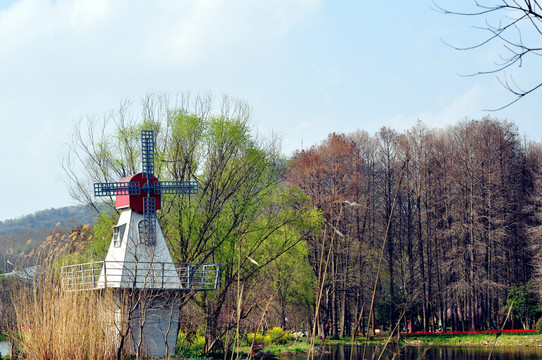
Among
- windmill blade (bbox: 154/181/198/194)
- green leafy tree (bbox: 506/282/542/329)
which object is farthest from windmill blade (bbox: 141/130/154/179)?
green leafy tree (bbox: 506/282/542/329)

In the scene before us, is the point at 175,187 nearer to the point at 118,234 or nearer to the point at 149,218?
the point at 149,218

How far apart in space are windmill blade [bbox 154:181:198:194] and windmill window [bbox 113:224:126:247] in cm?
171

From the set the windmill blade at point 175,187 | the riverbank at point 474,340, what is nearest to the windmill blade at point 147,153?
the windmill blade at point 175,187

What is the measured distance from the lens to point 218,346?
2219cm

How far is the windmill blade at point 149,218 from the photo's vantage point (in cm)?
1962

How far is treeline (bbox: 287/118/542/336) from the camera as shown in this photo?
3556cm

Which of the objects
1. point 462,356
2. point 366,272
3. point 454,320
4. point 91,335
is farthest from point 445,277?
point 91,335

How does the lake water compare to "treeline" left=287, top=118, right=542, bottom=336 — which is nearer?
the lake water

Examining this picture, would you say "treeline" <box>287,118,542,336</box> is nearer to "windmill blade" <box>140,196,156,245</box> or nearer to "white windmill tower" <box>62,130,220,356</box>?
"white windmill tower" <box>62,130,220,356</box>

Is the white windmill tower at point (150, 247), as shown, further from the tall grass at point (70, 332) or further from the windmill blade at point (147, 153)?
the tall grass at point (70, 332)

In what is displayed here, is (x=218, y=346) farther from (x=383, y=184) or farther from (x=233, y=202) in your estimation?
(x=383, y=184)

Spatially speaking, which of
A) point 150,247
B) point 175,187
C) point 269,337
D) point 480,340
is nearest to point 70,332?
point 150,247

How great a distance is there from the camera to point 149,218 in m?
20.1

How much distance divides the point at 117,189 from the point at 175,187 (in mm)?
1996
